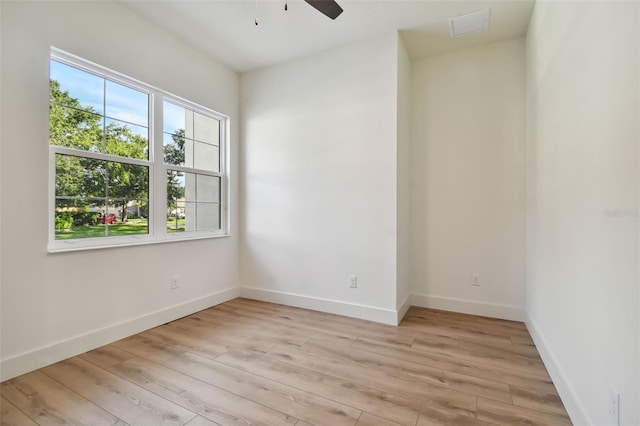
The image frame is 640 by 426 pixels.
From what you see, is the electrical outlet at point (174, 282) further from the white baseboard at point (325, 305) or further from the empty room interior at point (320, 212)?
the white baseboard at point (325, 305)

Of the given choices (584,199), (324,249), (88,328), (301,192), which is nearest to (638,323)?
(584,199)

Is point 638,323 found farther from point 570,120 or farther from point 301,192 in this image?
point 301,192

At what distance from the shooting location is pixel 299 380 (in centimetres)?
194

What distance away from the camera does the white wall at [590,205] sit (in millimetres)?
1058

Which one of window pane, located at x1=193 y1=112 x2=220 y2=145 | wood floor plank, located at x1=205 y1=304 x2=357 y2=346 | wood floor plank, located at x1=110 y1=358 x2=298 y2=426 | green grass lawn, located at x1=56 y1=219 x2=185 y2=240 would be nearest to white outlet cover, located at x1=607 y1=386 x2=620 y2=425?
wood floor plank, located at x1=110 y1=358 x2=298 y2=426

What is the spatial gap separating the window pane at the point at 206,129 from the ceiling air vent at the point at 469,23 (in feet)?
9.37

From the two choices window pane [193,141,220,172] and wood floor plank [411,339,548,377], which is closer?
wood floor plank [411,339,548,377]

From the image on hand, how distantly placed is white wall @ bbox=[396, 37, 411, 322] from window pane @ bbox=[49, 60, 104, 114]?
2.75 meters

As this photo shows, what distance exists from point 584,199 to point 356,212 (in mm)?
1922

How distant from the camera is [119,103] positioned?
8.62 ft

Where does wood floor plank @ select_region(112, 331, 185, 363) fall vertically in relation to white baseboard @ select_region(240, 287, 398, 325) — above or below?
below

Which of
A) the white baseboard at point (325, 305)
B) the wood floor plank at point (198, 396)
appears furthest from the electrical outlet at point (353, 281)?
the wood floor plank at point (198, 396)

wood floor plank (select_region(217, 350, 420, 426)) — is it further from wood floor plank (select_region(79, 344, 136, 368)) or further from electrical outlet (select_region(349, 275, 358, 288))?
electrical outlet (select_region(349, 275, 358, 288))

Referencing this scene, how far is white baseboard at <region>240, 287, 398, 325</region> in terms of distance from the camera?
296 cm
